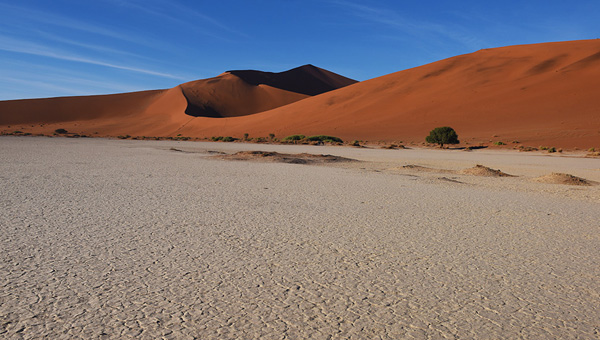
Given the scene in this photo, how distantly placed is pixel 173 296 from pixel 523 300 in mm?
2366

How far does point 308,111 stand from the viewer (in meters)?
66.2

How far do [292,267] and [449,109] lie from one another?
52215mm

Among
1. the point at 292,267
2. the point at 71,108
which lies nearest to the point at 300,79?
the point at 71,108

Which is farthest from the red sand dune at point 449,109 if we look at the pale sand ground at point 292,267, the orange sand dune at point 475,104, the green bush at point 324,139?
the pale sand ground at point 292,267

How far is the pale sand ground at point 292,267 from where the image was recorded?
8.59 ft

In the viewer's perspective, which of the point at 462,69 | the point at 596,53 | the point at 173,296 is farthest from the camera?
the point at 462,69

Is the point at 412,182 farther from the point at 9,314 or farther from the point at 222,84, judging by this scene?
the point at 222,84

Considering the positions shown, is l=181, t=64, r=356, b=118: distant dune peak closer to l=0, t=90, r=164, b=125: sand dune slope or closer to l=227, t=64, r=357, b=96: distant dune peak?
l=227, t=64, r=357, b=96: distant dune peak

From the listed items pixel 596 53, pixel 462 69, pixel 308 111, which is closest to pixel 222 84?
pixel 308 111

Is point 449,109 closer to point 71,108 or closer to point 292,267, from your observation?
point 292,267

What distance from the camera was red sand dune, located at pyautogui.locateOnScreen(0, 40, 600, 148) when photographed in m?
42.5

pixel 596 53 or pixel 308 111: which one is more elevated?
pixel 596 53

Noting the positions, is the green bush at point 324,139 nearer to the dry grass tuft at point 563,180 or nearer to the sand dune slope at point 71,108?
the dry grass tuft at point 563,180

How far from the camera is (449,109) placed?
52.2m
